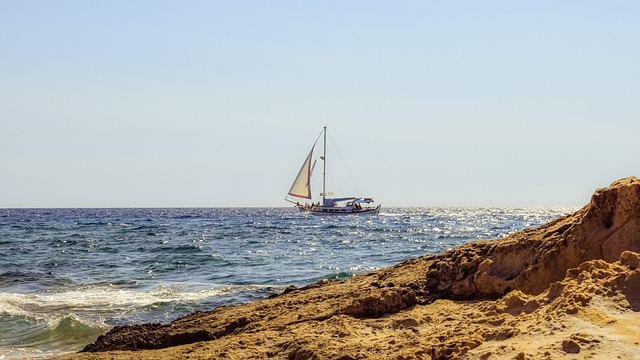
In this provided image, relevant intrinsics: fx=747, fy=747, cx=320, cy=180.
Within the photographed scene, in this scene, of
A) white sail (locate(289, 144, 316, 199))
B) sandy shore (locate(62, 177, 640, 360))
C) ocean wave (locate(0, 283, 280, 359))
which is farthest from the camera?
white sail (locate(289, 144, 316, 199))

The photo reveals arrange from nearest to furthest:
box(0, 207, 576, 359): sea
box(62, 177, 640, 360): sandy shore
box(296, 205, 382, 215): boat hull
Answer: box(62, 177, 640, 360): sandy shore, box(0, 207, 576, 359): sea, box(296, 205, 382, 215): boat hull

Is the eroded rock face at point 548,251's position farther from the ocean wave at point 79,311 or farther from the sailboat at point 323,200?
the sailboat at point 323,200

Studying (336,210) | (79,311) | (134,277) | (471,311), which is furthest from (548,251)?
(336,210)

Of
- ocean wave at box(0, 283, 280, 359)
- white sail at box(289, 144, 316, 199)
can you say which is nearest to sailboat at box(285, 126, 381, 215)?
white sail at box(289, 144, 316, 199)

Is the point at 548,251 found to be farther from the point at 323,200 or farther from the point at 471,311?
the point at 323,200

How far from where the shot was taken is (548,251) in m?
6.05

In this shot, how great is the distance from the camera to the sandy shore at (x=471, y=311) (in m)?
4.62

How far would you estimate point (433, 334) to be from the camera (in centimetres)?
527

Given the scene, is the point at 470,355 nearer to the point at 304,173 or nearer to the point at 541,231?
the point at 541,231

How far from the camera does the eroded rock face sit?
576 centimetres

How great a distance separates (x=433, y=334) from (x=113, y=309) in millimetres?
8439

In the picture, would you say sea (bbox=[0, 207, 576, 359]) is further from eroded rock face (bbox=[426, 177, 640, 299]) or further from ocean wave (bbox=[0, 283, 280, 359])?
eroded rock face (bbox=[426, 177, 640, 299])

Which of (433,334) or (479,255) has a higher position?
(479,255)

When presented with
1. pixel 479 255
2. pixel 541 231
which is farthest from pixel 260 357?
pixel 541 231
